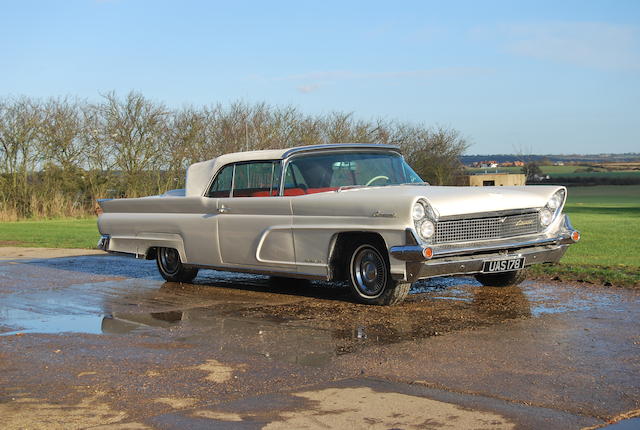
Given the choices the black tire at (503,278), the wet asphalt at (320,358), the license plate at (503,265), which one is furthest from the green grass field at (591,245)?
the license plate at (503,265)

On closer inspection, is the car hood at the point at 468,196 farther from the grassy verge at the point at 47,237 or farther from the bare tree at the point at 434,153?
the bare tree at the point at 434,153

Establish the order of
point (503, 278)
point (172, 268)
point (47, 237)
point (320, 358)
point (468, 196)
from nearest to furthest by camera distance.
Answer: point (320, 358)
point (468, 196)
point (503, 278)
point (172, 268)
point (47, 237)

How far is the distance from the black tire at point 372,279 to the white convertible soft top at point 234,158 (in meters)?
1.49

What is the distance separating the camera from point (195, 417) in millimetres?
4785

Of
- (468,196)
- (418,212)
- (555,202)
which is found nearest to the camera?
(418,212)

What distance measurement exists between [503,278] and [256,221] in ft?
9.02

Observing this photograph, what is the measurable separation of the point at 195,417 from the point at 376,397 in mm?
1049

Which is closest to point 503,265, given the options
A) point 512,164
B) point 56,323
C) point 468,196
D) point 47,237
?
point 468,196

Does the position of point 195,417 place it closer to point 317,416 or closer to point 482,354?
point 317,416

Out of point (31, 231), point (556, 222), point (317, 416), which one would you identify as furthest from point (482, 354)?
point (31, 231)

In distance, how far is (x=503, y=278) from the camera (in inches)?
383

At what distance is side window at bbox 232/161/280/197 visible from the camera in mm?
9578

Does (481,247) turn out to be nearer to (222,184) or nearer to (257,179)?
(257,179)

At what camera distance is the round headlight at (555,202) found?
29.5 feet
